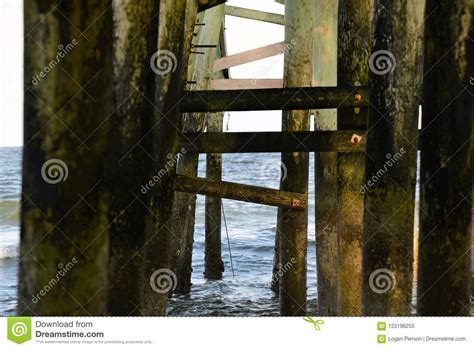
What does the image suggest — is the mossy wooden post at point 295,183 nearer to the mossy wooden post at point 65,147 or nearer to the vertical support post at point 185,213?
the vertical support post at point 185,213

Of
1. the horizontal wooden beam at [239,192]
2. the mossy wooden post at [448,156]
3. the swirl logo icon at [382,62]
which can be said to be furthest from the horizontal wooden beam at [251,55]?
the mossy wooden post at [448,156]

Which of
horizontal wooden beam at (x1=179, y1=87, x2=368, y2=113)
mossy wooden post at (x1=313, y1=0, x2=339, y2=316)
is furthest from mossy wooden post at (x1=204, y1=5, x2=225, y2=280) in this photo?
horizontal wooden beam at (x1=179, y1=87, x2=368, y2=113)

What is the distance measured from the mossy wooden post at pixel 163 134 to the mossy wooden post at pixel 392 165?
3.85 ft

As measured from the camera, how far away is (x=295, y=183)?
7.55 meters

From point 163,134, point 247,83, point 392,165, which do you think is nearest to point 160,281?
point 163,134

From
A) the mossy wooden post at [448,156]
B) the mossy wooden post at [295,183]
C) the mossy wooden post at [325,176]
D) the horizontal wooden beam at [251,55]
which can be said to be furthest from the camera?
the horizontal wooden beam at [251,55]

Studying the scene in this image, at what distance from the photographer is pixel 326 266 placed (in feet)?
24.5

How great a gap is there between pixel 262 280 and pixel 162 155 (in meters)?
8.28

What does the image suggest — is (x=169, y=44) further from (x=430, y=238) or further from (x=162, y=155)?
(x=430, y=238)

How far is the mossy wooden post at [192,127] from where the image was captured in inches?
365
